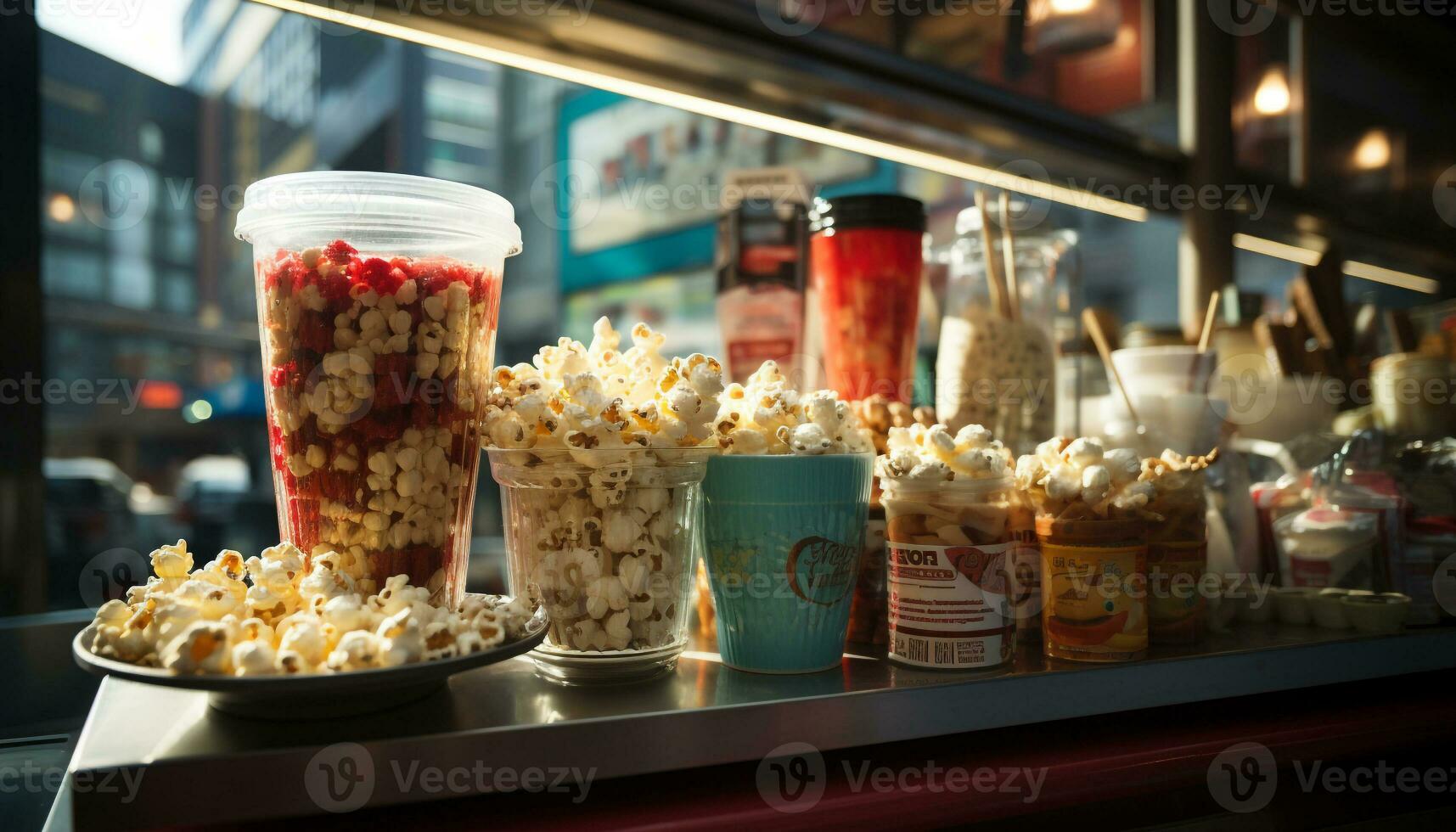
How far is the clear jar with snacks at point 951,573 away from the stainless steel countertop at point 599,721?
0.07ft

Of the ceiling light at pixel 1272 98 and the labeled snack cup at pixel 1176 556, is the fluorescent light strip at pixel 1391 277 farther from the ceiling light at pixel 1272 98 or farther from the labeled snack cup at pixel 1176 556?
the labeled snack cup at pixel 1176 556

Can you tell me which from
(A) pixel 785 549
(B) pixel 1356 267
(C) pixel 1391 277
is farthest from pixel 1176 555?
(C) pixel 1391 277

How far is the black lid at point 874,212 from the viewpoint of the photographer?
1055mm

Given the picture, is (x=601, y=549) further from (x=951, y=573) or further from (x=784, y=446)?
(x=951, y=573)

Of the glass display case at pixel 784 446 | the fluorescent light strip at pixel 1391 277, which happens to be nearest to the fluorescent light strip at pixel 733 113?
the glass display case at pixel 784 446

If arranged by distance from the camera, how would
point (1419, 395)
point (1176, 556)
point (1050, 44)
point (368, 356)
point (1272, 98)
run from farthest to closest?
point (1272, 98) → point (1050, 44) → point (1419, 395) → point (1176, 556) → point (368, 356)

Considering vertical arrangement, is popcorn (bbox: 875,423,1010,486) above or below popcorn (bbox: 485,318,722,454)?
below

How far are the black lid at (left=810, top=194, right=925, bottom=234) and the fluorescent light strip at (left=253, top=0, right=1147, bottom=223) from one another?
0.79 ft

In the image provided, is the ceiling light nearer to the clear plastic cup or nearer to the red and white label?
the red and white label

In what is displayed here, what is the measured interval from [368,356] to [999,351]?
0.74m

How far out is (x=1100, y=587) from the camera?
2.57ft

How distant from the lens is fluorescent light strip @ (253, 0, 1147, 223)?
37.5 inches

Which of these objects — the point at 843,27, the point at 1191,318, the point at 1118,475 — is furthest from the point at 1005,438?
the point at 1191,318

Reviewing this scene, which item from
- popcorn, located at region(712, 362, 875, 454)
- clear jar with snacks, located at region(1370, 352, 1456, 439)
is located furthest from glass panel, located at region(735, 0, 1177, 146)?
popcorn, located at region(712, 362, 875, 454)
